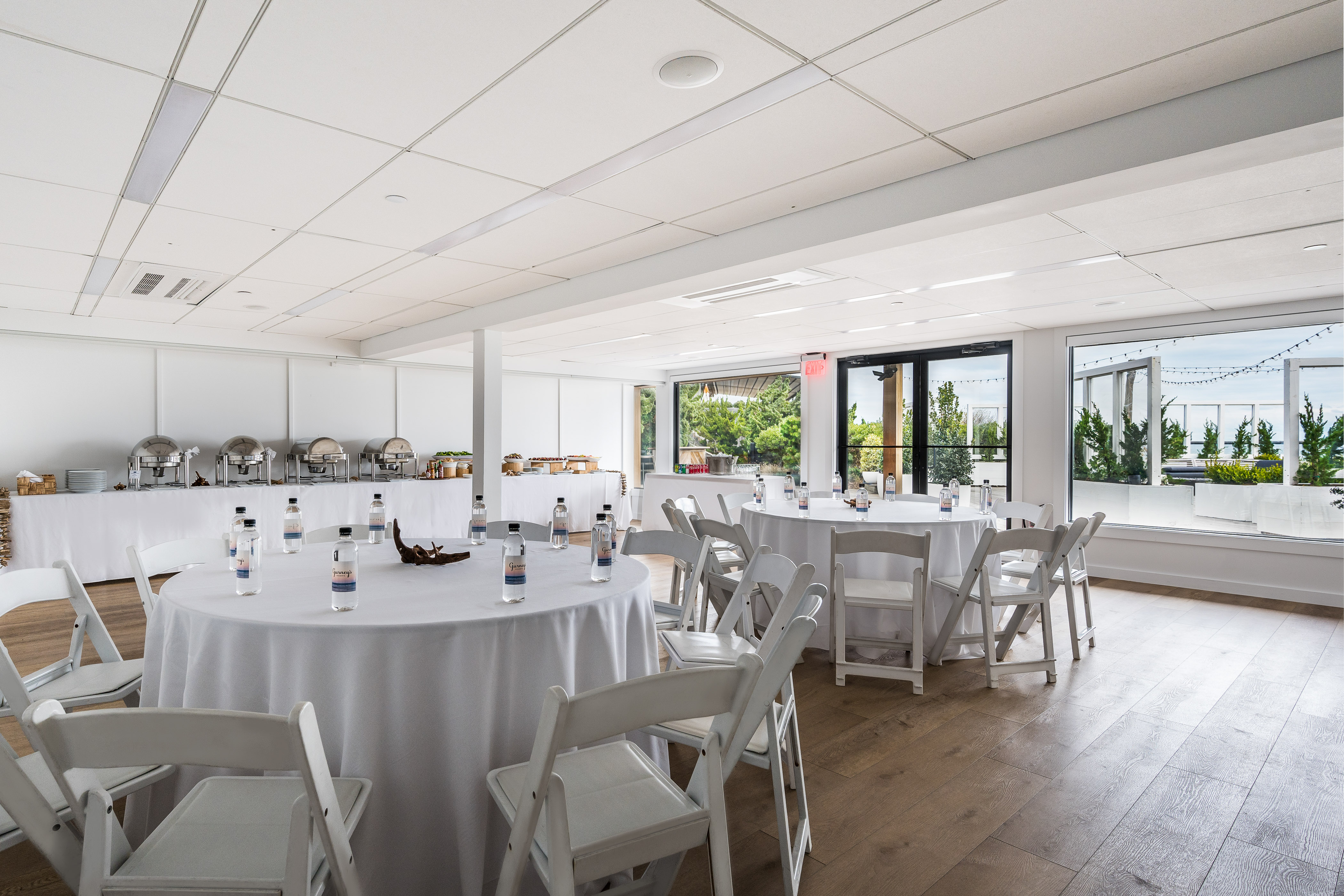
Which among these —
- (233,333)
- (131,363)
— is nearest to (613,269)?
(233,333)

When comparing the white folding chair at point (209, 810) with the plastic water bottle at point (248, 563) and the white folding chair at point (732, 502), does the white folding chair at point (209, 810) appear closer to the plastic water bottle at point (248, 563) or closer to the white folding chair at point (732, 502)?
the plastic water bottle at point (248, 563)

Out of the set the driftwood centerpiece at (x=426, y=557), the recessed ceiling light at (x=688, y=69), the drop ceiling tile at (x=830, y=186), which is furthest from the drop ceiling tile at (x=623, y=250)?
the driftwood centerpiece at (x=426, y=557)

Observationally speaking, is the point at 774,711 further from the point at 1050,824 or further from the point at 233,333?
the point at 233,333

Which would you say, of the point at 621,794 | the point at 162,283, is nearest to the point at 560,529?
the point at 621,794

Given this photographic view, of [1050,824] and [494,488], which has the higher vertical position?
[494,488]

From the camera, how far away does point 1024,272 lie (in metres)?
4.83

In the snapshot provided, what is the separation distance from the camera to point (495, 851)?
1905 mm

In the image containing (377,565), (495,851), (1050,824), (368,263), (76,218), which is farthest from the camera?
(368,263)

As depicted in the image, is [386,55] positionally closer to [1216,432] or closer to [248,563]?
[248,563]

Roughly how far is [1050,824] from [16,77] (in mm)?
4212

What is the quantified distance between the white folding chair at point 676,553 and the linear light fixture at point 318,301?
3481 millimetres

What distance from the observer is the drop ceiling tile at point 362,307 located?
19.0ft

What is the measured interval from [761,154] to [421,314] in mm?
4652

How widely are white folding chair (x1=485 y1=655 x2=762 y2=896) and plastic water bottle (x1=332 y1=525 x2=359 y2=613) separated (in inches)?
27.0
